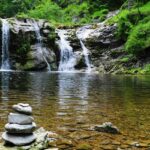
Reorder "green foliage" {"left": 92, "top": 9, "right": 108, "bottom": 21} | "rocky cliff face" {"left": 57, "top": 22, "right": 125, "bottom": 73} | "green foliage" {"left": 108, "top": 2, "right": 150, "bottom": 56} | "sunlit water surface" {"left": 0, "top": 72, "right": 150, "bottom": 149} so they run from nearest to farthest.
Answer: "sunlit water surface" {"left": 0, "top": 72, "right": 150, "bottom": 149}, "green foliage" {"left": 108, "top": 2, "right": 150, "bottom": 56}, "rocky cliff face" {"left": 57, "top": 22, "right": 125, "bottom": 73}, "green foliage" {"left": 92, "top": 9, "right": 108, "bottom": 21}

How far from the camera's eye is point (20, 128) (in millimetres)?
9477

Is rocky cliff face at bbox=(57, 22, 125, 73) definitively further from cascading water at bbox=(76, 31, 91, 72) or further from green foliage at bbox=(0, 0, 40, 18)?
green foliage at bbox=(0, 0, 40, 18)

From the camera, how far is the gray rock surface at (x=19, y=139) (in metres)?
9.37

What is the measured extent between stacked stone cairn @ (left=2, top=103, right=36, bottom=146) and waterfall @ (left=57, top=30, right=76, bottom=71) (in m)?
49.0

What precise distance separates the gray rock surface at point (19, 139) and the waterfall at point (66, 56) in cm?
4922

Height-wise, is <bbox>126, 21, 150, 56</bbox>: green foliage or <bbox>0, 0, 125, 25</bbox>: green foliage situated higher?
<bbox>0, 0, 125, 25</bbox>: green foliage

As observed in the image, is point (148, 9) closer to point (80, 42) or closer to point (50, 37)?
point (80, 42)

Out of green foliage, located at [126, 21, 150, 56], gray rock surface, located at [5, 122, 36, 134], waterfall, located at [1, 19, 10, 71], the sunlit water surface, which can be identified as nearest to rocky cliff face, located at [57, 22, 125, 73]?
green foliage, located at [126, 21, 150, 56]

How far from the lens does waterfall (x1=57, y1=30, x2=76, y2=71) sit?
A: 193 ft

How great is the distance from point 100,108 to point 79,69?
138 feet

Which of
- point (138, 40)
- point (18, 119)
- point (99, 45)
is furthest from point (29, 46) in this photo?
point (18, 119)

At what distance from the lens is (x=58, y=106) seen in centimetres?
1700

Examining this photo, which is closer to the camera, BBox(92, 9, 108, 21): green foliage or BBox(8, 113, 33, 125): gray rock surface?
BBox(8, 113, 33, 125): gray rock surface

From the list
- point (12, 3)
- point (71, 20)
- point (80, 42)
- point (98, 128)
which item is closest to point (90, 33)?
point (80, 42)
